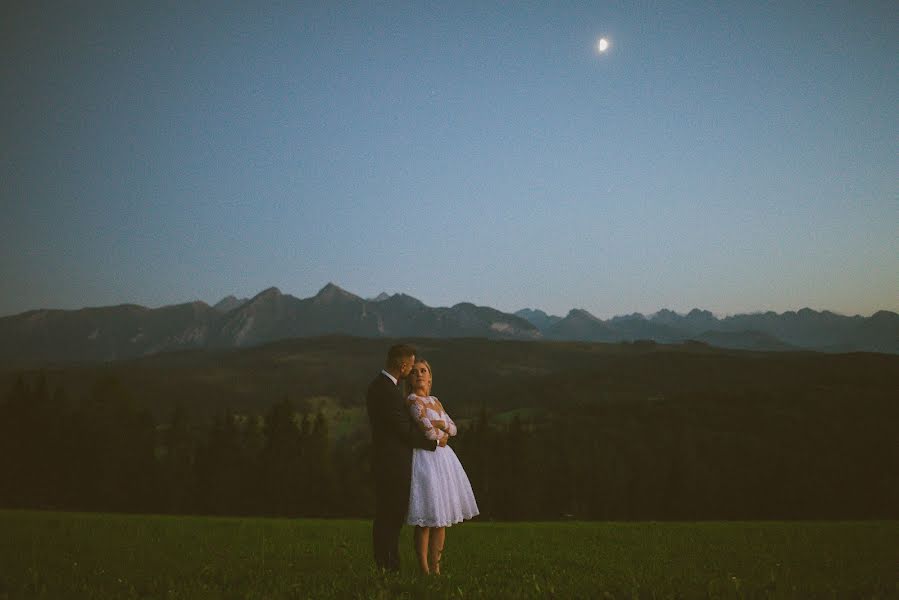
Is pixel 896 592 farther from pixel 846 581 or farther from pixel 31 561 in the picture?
pixel 31 561

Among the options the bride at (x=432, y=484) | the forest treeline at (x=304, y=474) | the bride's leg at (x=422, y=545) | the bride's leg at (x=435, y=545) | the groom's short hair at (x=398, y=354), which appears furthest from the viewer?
the forest treeline at (x=304, y=474)

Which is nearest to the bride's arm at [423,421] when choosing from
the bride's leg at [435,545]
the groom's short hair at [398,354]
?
the groom's short hair at [398,354]

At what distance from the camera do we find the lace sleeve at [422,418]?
10.1 metres

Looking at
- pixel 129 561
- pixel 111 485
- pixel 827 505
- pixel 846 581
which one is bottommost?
pixel 827 505

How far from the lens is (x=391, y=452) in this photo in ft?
33.3

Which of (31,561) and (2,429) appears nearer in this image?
(31,561)

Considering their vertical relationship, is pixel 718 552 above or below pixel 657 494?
above

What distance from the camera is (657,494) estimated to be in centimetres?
12444

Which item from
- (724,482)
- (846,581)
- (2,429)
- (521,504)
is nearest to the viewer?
(846,581)

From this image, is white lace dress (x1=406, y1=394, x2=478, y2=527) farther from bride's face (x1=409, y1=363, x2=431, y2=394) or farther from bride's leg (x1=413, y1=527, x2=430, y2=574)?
bride's leg (x1=413, y1=527, x2=430, y2=574)

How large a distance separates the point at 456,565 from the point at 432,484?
4.30 m

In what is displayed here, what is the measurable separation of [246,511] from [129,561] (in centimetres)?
10114

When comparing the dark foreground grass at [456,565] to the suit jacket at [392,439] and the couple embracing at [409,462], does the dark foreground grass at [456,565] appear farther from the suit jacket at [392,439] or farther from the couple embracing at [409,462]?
the suit jacket at [392,439]

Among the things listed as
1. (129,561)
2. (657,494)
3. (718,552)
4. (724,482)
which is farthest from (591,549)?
(724,482)
